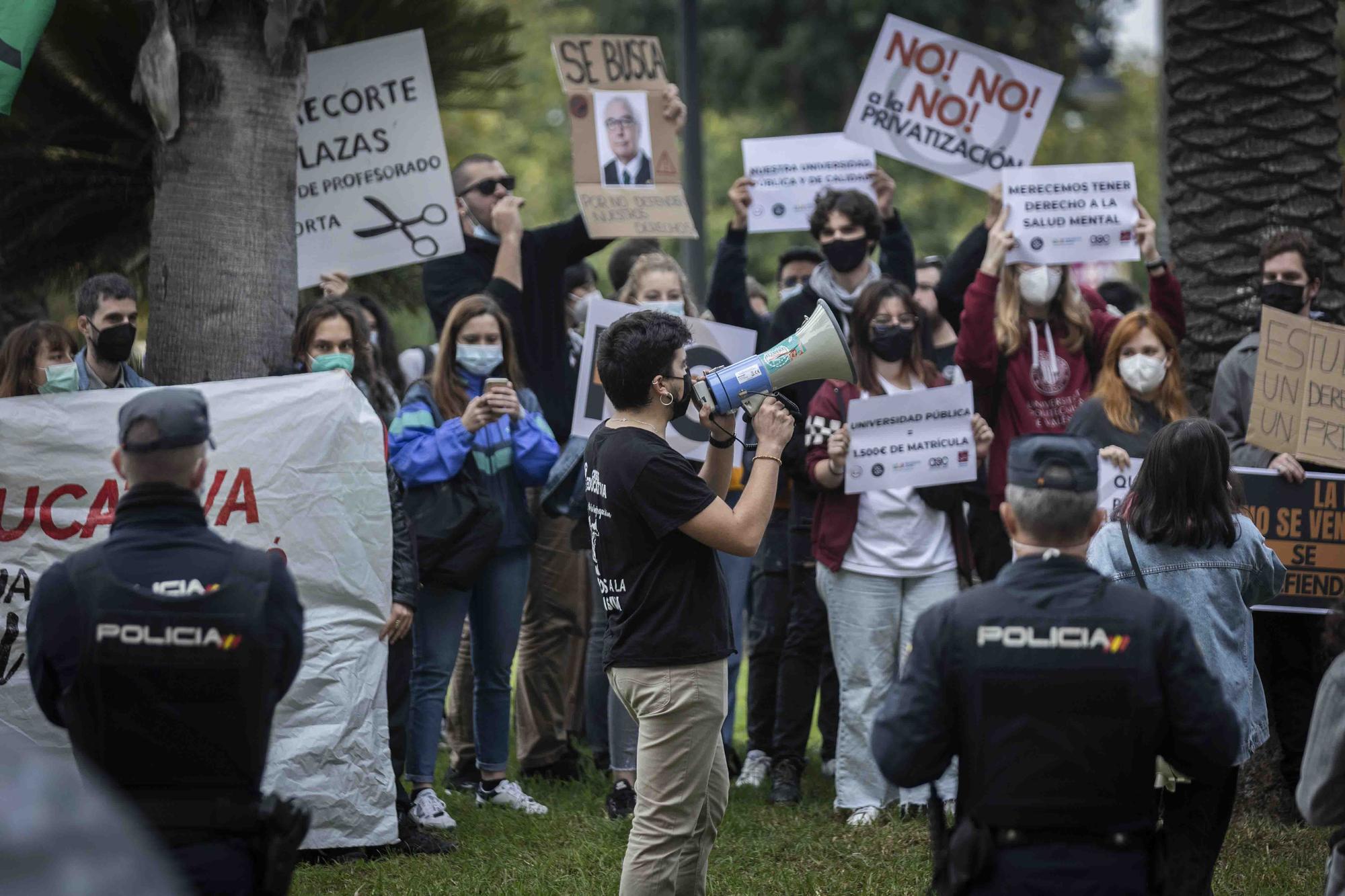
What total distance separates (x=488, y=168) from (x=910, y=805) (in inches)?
142

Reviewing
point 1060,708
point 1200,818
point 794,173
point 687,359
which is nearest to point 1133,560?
point 1200,818

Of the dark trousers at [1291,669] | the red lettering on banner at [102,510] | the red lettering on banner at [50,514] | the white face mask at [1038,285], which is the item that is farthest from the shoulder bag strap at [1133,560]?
the red lettering on banner at [50,514]

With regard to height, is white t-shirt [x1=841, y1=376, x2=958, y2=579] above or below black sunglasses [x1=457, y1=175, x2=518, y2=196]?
below

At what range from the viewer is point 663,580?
4539 mm

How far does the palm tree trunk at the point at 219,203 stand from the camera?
609cm

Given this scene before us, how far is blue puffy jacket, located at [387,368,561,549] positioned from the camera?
630 centimetres

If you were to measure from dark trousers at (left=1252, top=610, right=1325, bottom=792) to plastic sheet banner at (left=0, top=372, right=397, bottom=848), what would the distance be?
3.60 m

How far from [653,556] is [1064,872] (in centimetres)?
160

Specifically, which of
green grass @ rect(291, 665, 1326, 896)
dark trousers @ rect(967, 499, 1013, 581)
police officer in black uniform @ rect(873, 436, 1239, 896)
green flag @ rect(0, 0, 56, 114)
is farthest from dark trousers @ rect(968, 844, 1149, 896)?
green flag @ rect(0, 0, 56, 114)

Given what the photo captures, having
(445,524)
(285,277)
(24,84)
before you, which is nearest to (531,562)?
(445,524)

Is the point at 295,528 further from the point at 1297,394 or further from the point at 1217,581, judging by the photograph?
the point at 1297,394

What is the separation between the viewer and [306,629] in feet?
18.5

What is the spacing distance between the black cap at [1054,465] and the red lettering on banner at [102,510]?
10.7 ft

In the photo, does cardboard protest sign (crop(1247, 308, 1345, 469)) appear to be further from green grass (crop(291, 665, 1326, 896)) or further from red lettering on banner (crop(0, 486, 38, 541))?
red lettering on banner (crop(0, 486, 38, 541))
